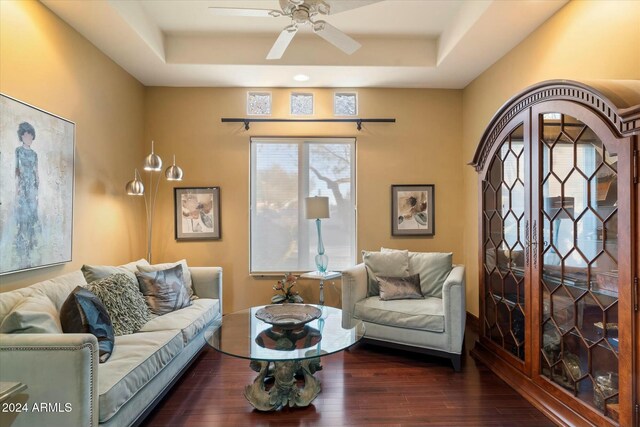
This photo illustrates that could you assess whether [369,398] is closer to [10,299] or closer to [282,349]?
[282,349]

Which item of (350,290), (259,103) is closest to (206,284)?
(350,290)

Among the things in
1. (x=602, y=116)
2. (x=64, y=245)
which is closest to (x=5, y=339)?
(x=64, y=245)

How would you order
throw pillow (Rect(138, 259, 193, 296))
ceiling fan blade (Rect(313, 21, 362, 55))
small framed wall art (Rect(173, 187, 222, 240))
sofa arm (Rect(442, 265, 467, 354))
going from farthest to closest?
small framed wall art (Rect(173, 187, 222, 240)) < throw pillow (Rect(138, 259, 193, 296)) < sofa arm (Rect(442, 265, 467, 354)) < ceiling fan blade (Rect(313, 21, 362, 55))

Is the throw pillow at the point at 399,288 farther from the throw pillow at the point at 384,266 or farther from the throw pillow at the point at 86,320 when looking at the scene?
the throw pillow at the point at 86,320

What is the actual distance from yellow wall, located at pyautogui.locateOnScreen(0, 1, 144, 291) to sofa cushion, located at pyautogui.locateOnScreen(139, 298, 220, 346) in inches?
36.5

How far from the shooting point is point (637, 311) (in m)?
1.68

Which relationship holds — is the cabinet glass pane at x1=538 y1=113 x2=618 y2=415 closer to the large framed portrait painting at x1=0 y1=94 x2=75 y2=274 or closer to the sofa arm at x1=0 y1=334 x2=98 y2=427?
the sofa arm at x1=0 y1=334 x2=98 y2=427

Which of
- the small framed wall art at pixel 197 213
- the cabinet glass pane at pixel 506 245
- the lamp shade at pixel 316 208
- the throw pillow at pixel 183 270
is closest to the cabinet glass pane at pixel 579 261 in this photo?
the cabinet glass pane at pixel 506 245

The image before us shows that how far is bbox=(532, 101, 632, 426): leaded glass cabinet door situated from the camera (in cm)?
183

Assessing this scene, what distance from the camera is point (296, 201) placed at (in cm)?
440

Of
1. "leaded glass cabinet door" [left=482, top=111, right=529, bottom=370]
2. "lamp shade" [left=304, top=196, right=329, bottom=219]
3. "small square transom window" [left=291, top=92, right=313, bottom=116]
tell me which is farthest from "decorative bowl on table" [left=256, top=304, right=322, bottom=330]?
"small square transom window" [left=291, top=92, right=313, bottom=116]

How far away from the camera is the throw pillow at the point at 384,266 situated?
11.8 ft

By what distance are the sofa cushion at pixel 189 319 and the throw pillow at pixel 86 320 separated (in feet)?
1.48

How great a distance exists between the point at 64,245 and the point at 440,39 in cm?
402
